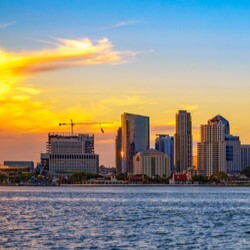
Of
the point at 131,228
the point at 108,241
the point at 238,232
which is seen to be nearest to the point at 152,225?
the point at 131,228

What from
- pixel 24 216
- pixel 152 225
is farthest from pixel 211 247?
pixel 24 216

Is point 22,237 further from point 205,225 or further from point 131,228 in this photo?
point 205,225

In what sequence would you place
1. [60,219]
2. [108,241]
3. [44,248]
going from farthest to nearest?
[60,219] < [108,241] < [44,248]

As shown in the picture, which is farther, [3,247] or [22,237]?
[22,237]

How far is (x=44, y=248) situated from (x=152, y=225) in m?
24.7

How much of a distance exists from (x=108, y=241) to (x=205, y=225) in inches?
850

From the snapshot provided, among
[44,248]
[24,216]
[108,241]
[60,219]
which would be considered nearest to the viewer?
[44,248]

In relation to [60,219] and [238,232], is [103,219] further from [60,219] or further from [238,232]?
[238,232]

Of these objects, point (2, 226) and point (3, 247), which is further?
point (2, 226)

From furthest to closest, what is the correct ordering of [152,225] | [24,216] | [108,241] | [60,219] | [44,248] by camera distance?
[24,216] < [60,219] < [152,225] < [108,241] < [44,248]

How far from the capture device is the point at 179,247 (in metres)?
64.4

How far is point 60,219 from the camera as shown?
9375 cm

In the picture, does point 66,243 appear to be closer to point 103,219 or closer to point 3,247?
point 3,247

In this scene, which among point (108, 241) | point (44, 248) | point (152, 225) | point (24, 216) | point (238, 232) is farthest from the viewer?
point (24, 216)
